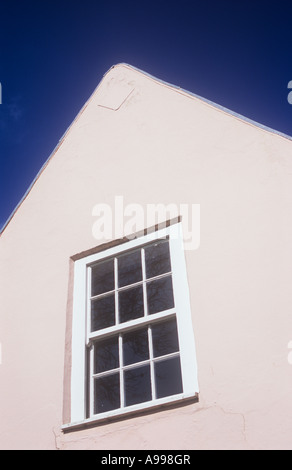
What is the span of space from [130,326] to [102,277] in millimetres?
915

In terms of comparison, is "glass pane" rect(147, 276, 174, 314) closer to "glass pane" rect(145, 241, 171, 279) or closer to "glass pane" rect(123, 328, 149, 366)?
"glass pane" rect(145, 241, 171, 279)

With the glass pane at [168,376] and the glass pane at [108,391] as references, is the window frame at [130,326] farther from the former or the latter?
the glass pane at [168,376]

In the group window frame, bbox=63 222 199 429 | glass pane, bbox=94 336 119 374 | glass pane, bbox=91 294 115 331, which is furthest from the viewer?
glass pane, bbox=91 294 115 331

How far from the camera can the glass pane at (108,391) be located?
15.9ft


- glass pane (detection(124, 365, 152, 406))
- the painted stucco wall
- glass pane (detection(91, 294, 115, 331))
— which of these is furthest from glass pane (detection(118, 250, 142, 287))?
glass pane (detection(124, 365, 152, 406))

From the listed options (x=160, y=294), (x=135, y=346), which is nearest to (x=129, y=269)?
(x=160, y=294)

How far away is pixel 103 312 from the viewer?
17.8ft

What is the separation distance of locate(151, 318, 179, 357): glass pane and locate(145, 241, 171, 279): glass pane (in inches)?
25.7

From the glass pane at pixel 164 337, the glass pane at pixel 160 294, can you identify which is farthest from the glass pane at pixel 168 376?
the glass pane at pixel 160 294

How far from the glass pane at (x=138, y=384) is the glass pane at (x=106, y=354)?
20 centimetres

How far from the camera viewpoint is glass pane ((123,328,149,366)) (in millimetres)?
4949

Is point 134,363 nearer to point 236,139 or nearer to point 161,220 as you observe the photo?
point 161,220

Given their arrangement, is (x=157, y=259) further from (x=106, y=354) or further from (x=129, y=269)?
(x=106, y=354)
